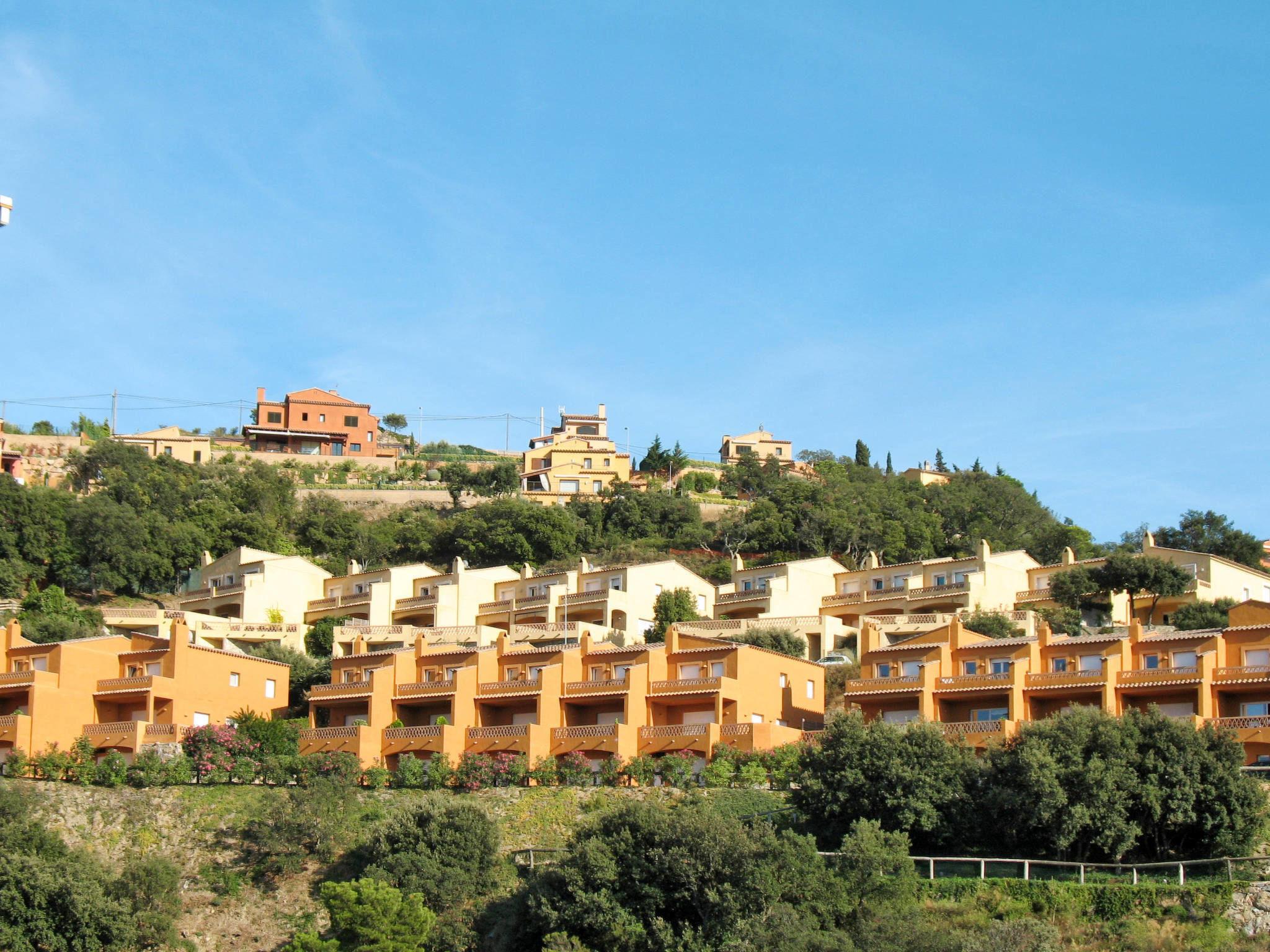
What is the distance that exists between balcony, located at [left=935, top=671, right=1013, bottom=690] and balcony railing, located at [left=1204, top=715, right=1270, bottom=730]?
719 cm

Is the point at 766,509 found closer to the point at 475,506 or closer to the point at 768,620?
the point at 475,506

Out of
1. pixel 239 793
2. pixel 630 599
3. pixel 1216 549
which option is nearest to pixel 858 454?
pixel 1216 549

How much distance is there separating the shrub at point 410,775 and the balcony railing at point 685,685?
904 centimetres

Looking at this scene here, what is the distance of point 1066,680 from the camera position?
6269cm

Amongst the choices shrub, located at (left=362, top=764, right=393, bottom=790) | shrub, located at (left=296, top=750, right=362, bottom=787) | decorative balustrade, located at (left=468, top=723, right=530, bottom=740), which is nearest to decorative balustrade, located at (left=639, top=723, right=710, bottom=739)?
decorative balustrade, located at (left=468, top=723, right=530, bottom=740)

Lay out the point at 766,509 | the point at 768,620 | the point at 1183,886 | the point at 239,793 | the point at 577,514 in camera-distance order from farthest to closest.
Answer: the point at 577,514 < the point at 766,509 < the point at 768,620 < the point at 239,793 < the point at 1183,886

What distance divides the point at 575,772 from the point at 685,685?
6.54 meters

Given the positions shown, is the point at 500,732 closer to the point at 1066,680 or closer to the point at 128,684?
the point at 128,684

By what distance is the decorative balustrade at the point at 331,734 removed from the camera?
65.7 m

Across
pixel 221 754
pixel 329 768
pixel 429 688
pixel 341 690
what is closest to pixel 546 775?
pixel 329 768

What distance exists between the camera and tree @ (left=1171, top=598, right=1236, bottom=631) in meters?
74.9

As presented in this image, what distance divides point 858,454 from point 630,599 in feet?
191

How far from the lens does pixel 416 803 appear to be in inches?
2192

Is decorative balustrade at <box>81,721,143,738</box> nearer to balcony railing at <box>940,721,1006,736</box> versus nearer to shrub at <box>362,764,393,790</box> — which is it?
shrub at <box>362,764,393,790</box>
